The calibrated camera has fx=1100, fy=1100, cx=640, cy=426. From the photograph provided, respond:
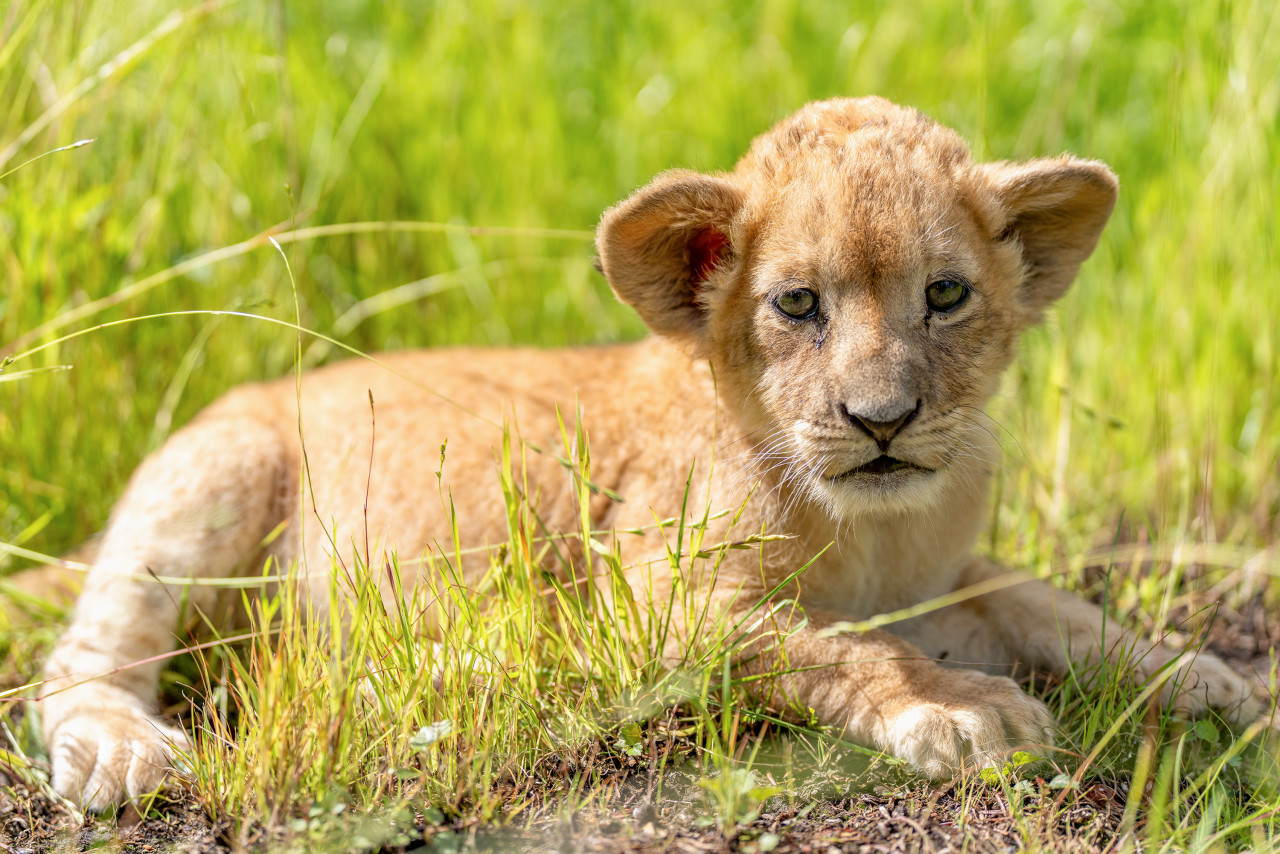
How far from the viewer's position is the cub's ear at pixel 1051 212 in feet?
11.2

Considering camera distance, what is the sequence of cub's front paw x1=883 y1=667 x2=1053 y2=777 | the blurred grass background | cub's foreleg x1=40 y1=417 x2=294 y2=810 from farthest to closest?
the blurred grass background → cub's foreleg x1=40 y1=417 x2=294 y2=810 → cub's front paw x1=883 y1=667 x2=1053 y2=777

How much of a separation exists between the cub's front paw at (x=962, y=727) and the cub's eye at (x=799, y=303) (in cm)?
114

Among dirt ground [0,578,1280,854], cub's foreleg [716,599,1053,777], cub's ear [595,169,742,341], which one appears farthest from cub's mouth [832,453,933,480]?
dirt ground [0,578,1280,854]

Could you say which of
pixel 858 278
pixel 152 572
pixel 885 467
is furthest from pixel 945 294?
pixel 152 572

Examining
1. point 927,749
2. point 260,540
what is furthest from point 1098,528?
point 260,540

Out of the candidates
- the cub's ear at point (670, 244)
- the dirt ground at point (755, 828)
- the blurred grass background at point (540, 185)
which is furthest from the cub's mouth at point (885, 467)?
the blurred grass background at point (540, 185)

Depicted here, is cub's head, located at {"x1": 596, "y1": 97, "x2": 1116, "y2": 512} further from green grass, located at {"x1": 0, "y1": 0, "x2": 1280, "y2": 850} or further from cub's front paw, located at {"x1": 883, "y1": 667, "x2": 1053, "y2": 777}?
green grass, located at {"x1": 0, "y1": 0, "x2": 1280, "y2": 850}

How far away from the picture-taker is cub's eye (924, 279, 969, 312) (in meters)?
3.26

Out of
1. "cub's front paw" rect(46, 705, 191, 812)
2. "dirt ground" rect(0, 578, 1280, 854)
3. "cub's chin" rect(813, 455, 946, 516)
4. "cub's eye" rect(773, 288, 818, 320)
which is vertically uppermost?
"cub's eye" rect(773, 288, 818, 320)

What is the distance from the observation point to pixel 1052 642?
3756mm

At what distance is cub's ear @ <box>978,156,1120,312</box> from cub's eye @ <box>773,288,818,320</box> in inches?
28.4

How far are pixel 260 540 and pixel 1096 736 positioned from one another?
9.76ft

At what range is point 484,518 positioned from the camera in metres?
3.96

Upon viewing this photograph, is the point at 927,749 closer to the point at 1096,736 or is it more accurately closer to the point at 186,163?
the point at 1096,736
